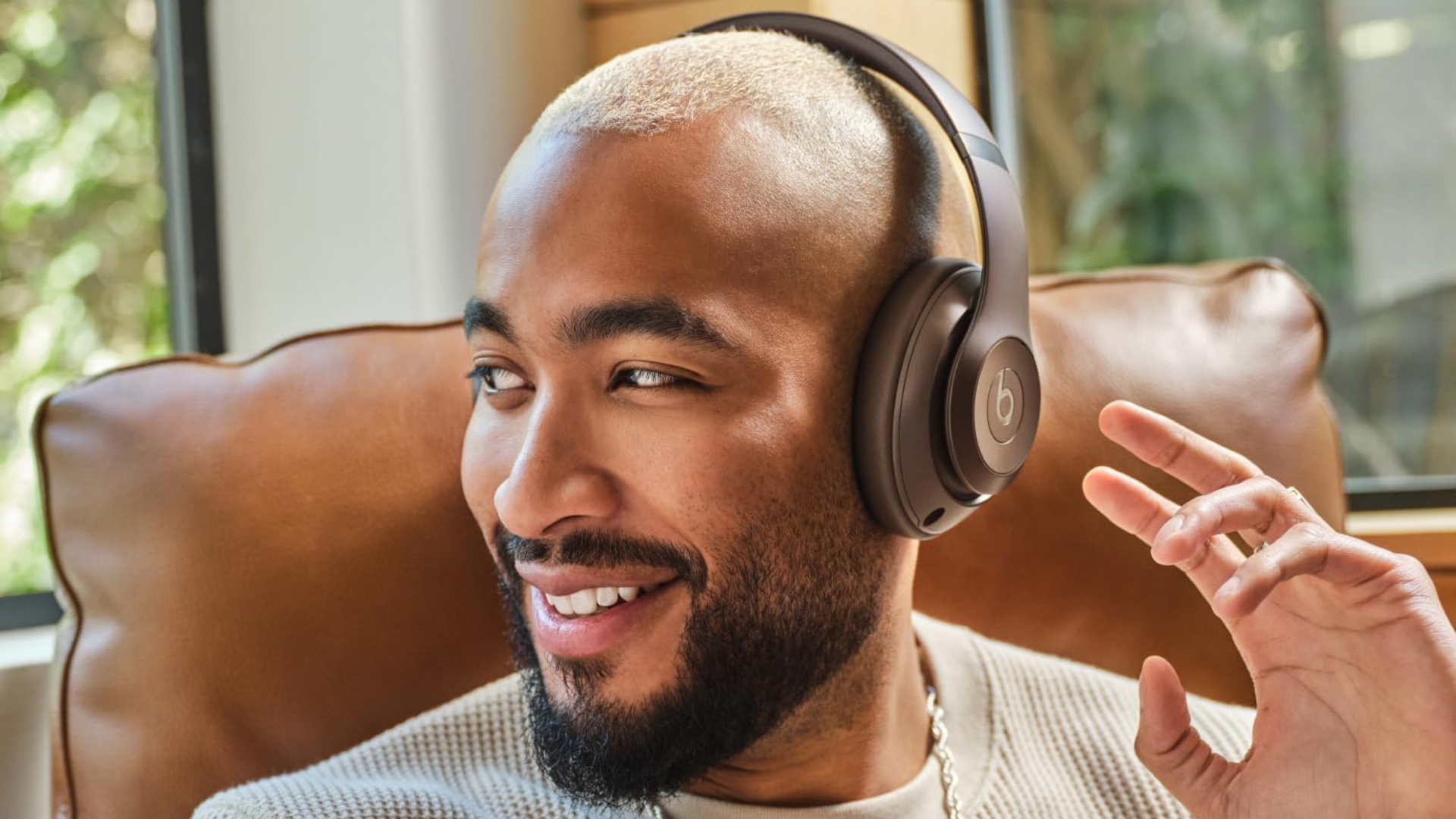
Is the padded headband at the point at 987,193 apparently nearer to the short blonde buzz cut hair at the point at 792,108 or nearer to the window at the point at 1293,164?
the short blonde buzz cut hair at the point at 792,108

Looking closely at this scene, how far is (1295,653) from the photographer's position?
0.98 m

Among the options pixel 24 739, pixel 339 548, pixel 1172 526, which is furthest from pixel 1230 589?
pixel 24 739

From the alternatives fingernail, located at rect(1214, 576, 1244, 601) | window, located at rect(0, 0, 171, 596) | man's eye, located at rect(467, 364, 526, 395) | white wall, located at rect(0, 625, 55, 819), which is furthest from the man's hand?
window, located at rect(0, 0, 171, 596)

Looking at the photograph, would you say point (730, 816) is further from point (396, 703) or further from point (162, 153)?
point (162, 153)

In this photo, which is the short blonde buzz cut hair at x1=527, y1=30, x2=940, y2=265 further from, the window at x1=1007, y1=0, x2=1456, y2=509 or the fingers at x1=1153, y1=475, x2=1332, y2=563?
the window at x1=1007, y1=0, x2=1456, y2=509

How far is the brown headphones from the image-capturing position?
0.95 m

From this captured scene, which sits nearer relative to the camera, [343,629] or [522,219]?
[522,219]

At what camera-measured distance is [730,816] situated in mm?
1046

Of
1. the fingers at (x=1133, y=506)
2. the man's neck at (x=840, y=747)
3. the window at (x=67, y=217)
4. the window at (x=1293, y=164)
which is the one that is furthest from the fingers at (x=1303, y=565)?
the window at (x=67, y=217)

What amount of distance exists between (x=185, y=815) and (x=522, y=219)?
0.57 m

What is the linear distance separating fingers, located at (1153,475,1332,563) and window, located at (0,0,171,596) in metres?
1.33

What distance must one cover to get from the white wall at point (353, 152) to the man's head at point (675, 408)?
747mm

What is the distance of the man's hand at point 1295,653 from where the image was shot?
88 cm

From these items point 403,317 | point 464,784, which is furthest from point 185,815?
point 403,317
